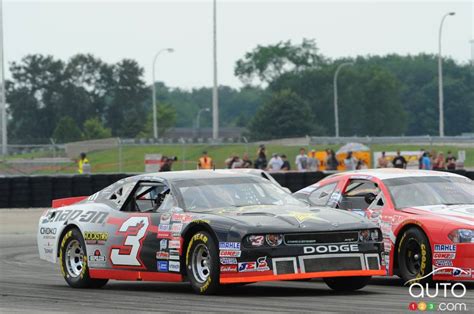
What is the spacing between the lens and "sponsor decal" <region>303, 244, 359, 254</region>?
1069 centimetres

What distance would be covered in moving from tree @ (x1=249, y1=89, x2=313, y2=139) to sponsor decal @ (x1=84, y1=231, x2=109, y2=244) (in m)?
101

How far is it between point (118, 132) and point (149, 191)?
379 ft

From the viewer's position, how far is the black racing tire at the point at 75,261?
41.3 feet

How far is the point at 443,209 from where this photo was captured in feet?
40.6

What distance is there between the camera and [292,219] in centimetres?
1088

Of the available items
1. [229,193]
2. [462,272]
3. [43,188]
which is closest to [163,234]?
[229,193]

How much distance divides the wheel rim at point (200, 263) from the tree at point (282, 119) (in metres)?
102

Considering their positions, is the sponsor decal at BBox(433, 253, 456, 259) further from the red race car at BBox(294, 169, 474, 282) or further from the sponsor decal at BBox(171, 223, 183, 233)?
the sponsor decal at BBox(171, 223, 183, 233)

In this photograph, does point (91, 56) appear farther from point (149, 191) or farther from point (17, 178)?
point (149, 191)

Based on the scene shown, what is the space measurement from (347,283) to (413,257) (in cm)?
129

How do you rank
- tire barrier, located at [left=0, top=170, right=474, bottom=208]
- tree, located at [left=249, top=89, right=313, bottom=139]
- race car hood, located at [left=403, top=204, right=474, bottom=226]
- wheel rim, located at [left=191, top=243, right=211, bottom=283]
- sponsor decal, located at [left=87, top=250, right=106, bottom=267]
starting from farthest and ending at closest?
tree, located at [left=249, top=89, right=313, bottom=139] → tire barrier, located at [left=0, top=170, right=474, bottom=208] → sponsor decal, located at [left=87, top=250, right=106, bottom=267] → race car hood, located at [left=403, top=204, right=474, bottom=226] → wheel rim, located at [left=191, top=243, right=211, bottom=283]

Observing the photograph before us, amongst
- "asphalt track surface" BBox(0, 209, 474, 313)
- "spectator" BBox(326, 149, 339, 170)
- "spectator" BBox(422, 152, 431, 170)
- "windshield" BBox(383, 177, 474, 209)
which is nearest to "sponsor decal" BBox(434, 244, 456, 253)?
"asphalt track surface" BBox(0, 209, 474, 313)

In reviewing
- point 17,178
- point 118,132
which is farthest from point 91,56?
point 17,178

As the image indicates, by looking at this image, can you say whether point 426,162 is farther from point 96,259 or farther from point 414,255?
point 96,259
